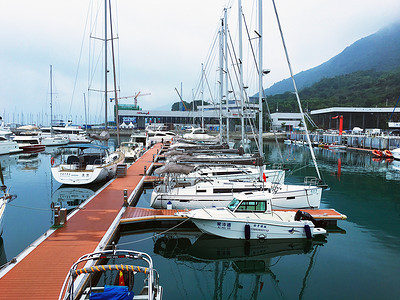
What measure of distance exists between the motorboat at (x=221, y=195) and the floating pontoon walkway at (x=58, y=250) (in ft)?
9.59

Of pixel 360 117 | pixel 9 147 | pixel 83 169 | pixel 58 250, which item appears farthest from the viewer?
pixel 360 117

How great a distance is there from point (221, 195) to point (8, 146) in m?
53.2

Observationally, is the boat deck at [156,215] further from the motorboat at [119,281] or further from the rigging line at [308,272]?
the motorboat at [119,281]

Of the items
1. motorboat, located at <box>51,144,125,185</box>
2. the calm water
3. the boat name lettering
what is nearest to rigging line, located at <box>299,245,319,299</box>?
the calm water

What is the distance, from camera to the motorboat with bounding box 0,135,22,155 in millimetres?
55438

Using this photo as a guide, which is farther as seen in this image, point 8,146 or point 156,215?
point 8,146

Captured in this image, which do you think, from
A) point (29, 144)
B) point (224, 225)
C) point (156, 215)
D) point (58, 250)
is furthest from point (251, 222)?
point (29, 144)

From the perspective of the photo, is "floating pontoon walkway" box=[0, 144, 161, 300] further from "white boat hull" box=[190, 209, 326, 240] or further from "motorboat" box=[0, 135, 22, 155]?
"motorboat" box=[0, 135, 22, 155]

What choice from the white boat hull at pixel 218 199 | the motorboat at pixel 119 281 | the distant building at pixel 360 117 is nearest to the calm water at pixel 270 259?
the white boat hull at pixel 218 199

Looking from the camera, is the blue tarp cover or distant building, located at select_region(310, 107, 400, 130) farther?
distant building, located at select_region(310, 107, 400, 130)

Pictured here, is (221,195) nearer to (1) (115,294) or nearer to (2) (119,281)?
(2) (119,281)

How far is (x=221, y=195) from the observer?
1958 centimetres

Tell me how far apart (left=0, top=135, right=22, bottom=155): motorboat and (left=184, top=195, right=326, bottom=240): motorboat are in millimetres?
53497

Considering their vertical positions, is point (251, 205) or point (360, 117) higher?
point (360, 117)
